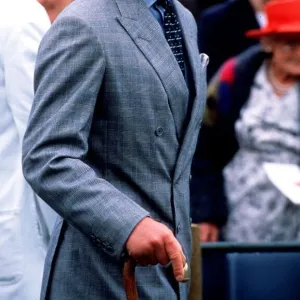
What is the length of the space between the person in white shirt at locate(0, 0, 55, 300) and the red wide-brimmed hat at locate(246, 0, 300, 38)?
1.90m

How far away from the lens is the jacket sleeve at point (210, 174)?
4.96 meters

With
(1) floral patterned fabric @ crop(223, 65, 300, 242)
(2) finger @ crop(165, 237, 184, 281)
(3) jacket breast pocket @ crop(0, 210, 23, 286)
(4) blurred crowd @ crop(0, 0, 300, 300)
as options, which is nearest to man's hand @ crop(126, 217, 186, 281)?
(2) finger @ crop(165, 237, 184, 281)

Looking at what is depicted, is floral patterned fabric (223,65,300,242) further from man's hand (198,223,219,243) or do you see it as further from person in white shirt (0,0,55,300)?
person in white shirt (0,0,55,300)

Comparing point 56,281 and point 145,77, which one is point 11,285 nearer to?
point 56,281

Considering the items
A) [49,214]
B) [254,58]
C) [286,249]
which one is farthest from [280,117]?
[49,214]

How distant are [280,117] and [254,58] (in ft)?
1.13

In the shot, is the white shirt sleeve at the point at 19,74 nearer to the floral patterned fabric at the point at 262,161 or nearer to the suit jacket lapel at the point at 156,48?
the suit jacket lapel at the point at 156,48

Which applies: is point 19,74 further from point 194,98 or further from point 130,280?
point 130,280

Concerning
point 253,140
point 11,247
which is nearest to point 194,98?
point 11,247

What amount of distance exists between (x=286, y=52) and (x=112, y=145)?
251 centimetres

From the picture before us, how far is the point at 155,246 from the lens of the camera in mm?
2436

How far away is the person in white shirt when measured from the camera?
3.42 metres

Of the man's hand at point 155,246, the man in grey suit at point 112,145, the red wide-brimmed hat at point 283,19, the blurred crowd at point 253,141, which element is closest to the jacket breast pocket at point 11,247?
the man in grey suit at point 112,145

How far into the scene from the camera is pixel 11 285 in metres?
3.44
